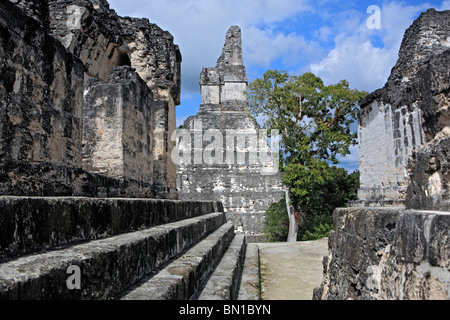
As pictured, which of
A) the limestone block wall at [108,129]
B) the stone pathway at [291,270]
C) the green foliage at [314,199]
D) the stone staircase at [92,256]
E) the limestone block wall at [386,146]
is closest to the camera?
the stone staircase at [92,256]

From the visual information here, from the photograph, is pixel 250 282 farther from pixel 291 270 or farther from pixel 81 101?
pixel 81 101

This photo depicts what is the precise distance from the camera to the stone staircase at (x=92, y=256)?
4.09ft

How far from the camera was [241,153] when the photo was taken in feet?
55.6

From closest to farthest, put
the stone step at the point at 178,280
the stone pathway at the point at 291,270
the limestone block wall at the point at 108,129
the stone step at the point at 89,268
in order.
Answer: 1. the stone step at the point at 89,268
2. the stone step at the point at 178,280
3. the limestone block wall at the point at 108,129
4. the stone pathway at the point at 291,270

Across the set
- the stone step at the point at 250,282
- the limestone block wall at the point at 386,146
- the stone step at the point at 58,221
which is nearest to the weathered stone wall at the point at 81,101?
the stone step at the point at 58,221

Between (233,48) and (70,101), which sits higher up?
(233,48)

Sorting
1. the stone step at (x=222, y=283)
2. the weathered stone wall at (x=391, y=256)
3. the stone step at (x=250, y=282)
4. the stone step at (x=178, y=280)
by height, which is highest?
the weathered stone wall at (x=391, y=256)

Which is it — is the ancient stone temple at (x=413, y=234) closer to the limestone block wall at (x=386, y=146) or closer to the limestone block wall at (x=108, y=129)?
the limestone block wall at (x=108, y=129)

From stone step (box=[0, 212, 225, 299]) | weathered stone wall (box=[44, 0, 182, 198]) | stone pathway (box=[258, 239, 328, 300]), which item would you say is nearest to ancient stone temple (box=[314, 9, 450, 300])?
stone pathway (box=[258, 239, 328, 300])

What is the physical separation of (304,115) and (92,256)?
11517mm
